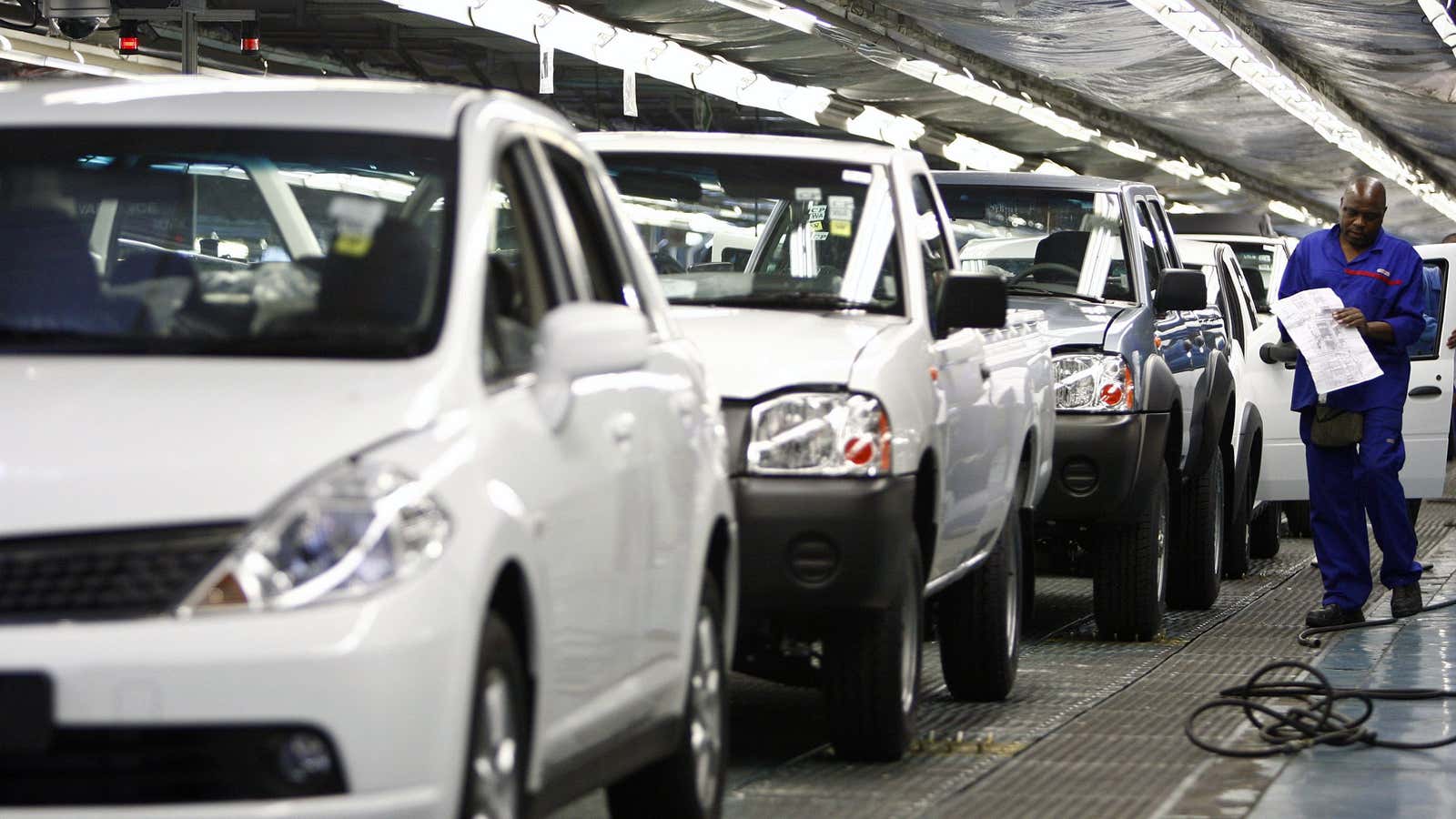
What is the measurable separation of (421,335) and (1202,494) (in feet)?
30.0

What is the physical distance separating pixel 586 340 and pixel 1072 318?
692 cm

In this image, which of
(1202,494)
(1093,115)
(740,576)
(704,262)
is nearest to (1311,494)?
(1202,494)

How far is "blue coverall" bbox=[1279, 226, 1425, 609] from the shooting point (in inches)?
431

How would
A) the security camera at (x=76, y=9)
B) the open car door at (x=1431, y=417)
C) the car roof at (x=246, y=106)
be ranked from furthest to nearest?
the security camera at (x=76, y=9) → the open car door at (x=1431, y=417) → the car roof at (x=246, y=106)

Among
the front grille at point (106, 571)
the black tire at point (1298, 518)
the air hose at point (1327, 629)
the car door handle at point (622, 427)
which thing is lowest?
the black tire at point (1298, 518)

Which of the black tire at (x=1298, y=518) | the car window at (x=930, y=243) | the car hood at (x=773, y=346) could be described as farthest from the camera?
the black tire at (x=1298, y=518)

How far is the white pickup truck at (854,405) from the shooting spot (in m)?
6.93

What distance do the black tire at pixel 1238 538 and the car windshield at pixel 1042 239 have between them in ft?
10.5

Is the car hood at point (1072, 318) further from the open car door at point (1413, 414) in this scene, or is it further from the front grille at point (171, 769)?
the front grille at point (171, 769)

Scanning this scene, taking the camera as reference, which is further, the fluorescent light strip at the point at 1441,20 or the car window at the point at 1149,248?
the fluorescent light strip at the point at 1441,20

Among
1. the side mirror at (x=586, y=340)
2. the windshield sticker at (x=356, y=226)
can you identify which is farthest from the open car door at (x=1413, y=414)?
the windshield sticker at (x=356, y=226)

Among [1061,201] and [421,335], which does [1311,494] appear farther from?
[421,335]

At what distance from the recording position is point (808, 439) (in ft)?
22.8

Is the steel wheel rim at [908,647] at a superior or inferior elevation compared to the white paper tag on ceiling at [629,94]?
inferior
